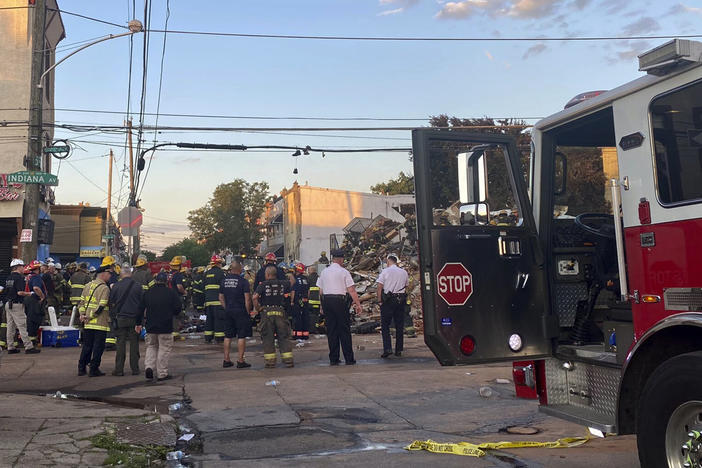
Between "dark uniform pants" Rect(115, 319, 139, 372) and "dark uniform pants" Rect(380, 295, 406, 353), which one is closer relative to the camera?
"dark uniform pants" Rect(115, 319, 139, 372)

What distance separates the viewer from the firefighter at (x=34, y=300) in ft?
47.5

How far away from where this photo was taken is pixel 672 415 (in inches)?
155

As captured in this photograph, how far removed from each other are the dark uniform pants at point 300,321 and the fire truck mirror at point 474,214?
11728 millimetres

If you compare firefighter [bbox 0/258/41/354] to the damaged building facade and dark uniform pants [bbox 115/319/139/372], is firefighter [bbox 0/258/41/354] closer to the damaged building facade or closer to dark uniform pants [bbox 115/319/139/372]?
dark uniform pants [bbox 115/319/139/372]

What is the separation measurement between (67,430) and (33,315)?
28.7ft

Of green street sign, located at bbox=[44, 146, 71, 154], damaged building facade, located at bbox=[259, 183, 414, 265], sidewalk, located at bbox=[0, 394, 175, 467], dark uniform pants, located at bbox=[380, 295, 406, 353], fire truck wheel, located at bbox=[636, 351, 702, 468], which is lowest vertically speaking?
sidewalk, located at bbox=[0, 394, 175, 467]

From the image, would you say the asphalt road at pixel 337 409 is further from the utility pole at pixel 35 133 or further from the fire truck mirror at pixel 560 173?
the utility pole at pixel 35 133

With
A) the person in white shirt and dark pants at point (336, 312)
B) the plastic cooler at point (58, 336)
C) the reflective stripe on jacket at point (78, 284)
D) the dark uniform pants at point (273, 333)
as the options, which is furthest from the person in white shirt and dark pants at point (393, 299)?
the plastic cooler at point (58, 336)

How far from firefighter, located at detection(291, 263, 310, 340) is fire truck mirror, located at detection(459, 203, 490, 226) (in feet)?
37.0

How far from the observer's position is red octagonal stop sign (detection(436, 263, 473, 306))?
5.21m

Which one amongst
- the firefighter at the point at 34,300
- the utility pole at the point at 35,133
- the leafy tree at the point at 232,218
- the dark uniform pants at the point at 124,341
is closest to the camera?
the dark uniform pants at the point at 124,341

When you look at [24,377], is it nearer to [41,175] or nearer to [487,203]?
[41,175]

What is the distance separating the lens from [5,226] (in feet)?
89.6

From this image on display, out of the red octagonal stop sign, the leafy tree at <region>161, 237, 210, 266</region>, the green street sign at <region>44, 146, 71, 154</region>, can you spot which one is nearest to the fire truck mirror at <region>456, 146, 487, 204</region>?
the red octagonal stop sign
